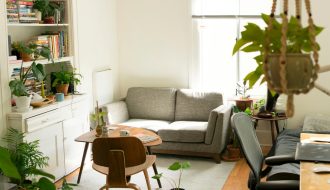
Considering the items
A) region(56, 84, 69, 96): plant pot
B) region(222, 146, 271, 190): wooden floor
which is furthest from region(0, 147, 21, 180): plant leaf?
region(222, 146, 271, 190): wooden floor

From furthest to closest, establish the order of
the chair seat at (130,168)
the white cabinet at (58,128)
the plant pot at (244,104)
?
the plant pot at (244,104), the white cabinet at (58,128), the chair seat at (130,168)

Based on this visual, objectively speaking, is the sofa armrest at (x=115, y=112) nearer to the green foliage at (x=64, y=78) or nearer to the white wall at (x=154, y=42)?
the white wall at (x=154, y=42)

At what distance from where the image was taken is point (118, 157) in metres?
3.70

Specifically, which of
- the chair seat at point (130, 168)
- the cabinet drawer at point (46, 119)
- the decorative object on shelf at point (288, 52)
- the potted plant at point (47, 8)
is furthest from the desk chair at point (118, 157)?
the decorative object on shelf at point (288, 52)

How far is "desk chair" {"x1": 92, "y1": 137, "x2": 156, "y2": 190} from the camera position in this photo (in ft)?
12.2

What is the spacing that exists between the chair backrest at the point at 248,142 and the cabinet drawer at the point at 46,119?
2111 millimetres

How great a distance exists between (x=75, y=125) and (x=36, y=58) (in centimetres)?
93

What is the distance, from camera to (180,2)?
6406 mm

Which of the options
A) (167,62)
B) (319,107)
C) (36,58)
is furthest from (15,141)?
(319,107)

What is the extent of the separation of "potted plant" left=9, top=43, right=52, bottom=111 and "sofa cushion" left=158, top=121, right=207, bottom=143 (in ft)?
5.66

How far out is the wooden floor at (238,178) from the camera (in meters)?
4.83

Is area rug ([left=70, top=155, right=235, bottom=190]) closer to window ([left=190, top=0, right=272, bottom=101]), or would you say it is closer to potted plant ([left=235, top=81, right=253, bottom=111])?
potted plant ([left=235, top=81, right=253, bottom=111])

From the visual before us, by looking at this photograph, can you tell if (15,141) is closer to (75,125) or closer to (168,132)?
(75,125)

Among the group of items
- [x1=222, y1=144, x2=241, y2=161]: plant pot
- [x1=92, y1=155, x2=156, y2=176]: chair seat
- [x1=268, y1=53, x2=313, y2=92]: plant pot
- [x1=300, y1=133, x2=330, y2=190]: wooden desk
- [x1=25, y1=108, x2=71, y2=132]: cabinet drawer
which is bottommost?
[x1=222, y1=144, x2=241, y2=161]: plant pot
